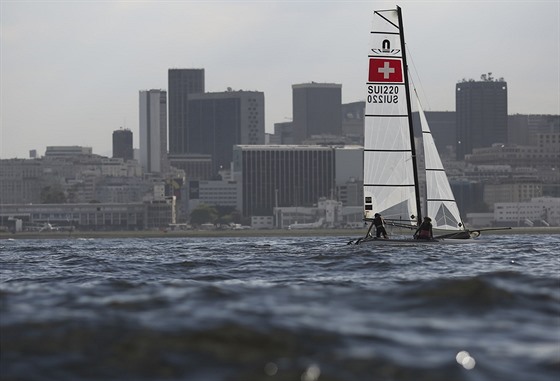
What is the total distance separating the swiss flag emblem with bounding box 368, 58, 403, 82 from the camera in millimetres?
55812

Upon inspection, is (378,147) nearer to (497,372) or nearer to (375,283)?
(375,283)

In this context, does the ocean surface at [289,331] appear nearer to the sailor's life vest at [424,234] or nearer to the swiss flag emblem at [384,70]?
the sailor's life vest at [424,234]

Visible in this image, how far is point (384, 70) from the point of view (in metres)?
56.1

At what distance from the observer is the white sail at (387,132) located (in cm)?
5575

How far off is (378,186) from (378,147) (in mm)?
1741

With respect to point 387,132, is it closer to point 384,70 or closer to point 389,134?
point 389,134

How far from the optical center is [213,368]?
1433 centimetres

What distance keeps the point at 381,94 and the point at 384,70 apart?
114cm

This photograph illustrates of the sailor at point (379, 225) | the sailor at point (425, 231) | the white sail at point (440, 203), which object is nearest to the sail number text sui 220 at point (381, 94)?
the white sail at point (440, 203)

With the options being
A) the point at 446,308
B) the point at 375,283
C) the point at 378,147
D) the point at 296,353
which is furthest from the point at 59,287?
the point at 378,147

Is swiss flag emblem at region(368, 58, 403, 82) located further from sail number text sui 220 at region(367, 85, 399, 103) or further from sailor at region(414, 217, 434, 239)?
sailor at region(414, 217, 434, 239)

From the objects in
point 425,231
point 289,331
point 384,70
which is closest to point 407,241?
point 425,231

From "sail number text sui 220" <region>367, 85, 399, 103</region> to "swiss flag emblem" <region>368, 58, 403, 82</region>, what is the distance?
34 centimetres

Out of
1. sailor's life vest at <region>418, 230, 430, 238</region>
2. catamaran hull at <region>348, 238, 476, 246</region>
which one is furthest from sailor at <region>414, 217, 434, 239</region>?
catamaran hull at <region>348, 238, 476, 246</region>
